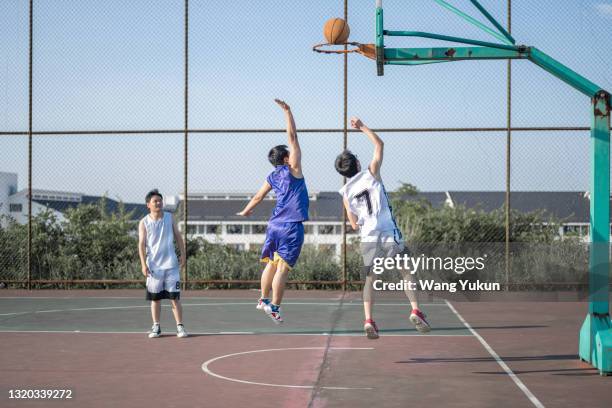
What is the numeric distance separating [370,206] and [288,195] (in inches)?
40.8

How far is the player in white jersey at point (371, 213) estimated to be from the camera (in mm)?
7523

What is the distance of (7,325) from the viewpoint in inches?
410

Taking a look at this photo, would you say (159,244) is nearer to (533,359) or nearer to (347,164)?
(347,164)

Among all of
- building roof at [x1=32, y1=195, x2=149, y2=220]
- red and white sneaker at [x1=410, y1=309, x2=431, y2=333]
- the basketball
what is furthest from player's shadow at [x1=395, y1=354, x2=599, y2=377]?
building roof at [x1=32, y1=195, x2=149, y2=220]

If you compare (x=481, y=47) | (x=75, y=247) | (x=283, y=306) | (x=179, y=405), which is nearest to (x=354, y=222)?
(x=481, y=47)

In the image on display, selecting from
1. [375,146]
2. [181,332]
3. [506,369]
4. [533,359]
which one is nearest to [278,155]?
[375,146]

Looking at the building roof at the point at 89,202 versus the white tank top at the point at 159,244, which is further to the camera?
the building roof at the point at 89,202

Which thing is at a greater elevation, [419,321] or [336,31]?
[336,31]

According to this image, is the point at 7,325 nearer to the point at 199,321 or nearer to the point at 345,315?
the point at 199,321

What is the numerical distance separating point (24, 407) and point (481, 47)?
510cm

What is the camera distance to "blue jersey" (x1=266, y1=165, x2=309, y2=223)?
8.20 metres

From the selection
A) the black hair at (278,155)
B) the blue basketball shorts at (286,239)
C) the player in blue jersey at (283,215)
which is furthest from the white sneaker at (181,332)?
the black hair at (278,155)

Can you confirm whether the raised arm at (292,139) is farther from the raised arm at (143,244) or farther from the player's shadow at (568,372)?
the player's shadow at (568,372)

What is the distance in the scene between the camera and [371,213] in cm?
760
